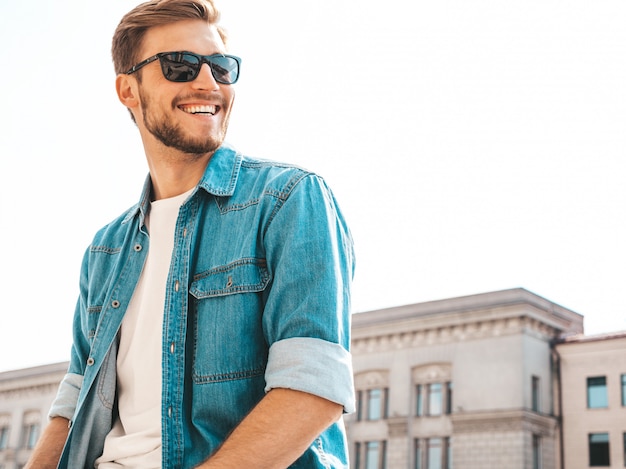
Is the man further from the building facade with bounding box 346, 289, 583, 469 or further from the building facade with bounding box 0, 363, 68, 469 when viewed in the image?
the building facade with bounding box 0, 363, 68, 469

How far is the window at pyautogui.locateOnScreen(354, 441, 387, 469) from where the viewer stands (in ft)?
102

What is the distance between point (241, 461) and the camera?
1670 millimetres

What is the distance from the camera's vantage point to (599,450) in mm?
28094

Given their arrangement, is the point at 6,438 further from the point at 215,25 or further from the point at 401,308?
the point at 215,25

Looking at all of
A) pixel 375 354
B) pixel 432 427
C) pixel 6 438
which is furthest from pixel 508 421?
pixel 6 438

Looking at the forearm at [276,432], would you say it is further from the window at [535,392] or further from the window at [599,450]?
the window at [535,392]

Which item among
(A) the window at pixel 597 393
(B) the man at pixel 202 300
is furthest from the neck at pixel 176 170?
(A) the window at pixel 597 393

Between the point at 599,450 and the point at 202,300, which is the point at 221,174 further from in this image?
the point at 599,450

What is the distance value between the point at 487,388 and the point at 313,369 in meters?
28.6

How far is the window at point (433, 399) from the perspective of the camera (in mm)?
30500

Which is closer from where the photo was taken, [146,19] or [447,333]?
[146,19]

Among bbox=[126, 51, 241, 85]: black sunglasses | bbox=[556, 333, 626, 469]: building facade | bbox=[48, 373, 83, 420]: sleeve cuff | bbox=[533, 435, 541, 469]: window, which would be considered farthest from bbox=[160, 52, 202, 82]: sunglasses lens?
bbox=[533, 435, 541, 469]: window

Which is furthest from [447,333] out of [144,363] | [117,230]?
[144,363]

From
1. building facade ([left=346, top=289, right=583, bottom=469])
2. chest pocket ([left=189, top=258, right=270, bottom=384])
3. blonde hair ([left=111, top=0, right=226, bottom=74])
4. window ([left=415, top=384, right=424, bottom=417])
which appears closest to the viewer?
chest pocket ([left=189, top=258, right=270, bottom=384])
